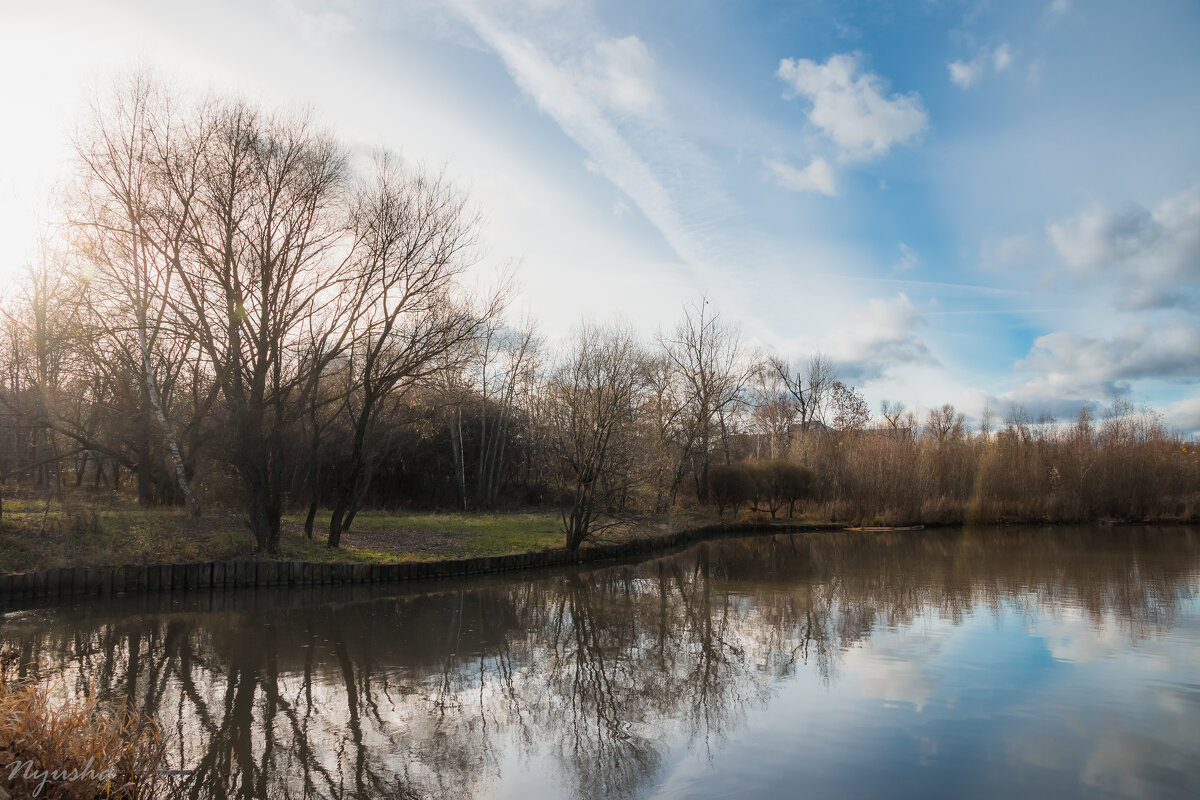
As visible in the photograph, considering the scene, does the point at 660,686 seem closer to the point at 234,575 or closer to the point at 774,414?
the point at 234,575

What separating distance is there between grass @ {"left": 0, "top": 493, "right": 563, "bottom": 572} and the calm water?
5.35 ft

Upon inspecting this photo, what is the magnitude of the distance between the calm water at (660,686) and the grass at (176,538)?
5.35 feet

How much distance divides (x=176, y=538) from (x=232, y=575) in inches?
71.1

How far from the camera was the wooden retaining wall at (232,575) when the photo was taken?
11.9 metres

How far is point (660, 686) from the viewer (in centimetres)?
775

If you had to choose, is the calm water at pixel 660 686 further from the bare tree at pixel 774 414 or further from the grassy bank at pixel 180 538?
the bare tree at pixel 774 414

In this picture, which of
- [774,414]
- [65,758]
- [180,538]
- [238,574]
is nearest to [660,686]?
[65,758]

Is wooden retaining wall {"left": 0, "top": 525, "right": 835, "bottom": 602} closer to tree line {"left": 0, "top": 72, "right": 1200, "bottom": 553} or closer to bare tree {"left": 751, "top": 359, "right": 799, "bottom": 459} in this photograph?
tree line {"left": 0, "top": 72, "right": 1200, "bottom": 553}

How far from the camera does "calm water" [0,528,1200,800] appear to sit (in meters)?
5.41

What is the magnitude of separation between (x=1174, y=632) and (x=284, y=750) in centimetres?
1089

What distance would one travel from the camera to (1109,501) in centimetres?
2956

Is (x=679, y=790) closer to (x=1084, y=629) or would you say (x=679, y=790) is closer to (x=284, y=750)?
(x=284, y=750)

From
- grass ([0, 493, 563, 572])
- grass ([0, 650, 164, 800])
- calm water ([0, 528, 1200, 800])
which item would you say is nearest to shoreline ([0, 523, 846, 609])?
grass ([0, 493, 563, 572])

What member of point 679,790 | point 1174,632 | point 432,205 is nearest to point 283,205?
point 432,205
